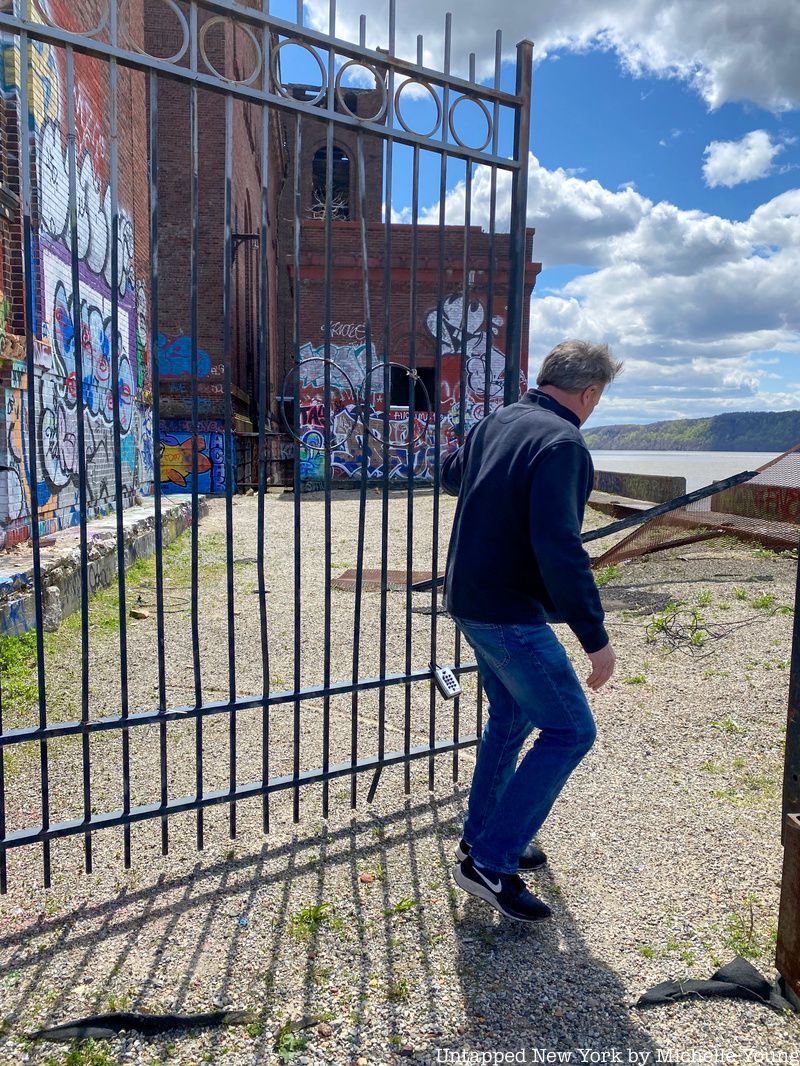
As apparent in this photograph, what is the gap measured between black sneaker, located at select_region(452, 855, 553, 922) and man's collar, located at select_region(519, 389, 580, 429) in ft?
5.36

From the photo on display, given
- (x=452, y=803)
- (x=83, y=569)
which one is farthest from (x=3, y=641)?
(x=452, y=803)

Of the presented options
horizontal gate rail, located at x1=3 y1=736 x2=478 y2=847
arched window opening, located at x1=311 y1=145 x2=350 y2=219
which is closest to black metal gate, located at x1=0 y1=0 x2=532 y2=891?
horizontal gate rail, located at x1=3 y1=736 x2=478 y2=847

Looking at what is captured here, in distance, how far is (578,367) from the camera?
8.73 feet

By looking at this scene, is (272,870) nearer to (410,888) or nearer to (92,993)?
(410,888)

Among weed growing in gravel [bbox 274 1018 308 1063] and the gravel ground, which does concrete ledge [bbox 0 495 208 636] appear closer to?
the gravel ground

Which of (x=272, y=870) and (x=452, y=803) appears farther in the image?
(x=452, y=803)

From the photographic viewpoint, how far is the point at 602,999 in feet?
7.77

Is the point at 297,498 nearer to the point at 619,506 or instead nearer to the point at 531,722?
the point at 531,722

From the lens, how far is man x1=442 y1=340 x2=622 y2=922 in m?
2.43

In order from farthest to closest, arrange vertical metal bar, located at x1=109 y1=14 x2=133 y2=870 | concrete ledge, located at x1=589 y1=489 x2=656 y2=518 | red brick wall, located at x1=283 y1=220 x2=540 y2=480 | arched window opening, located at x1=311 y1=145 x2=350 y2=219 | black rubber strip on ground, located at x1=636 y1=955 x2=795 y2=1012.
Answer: arched window opening, located at x1=311 y1=145 x2=350 y2=219, red brick wall, located at x1=283 y1=220 x2=540 y2=480, concrete ledge, located at x1=589 y1=489 x2=656 y2=518, vertical metal bar, located at x1=109 y1=14 x2=133 y2=870, black rubber strip on ground, located at x1=636 y1=955 x2=795 y2=1012

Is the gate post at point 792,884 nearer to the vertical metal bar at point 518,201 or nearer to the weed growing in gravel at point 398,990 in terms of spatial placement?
the weed growing in gravel at point 398,990

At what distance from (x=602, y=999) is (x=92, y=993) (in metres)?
1.56

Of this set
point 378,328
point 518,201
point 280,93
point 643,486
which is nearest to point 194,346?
point 280,93

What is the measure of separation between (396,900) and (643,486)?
→ 1503cm
